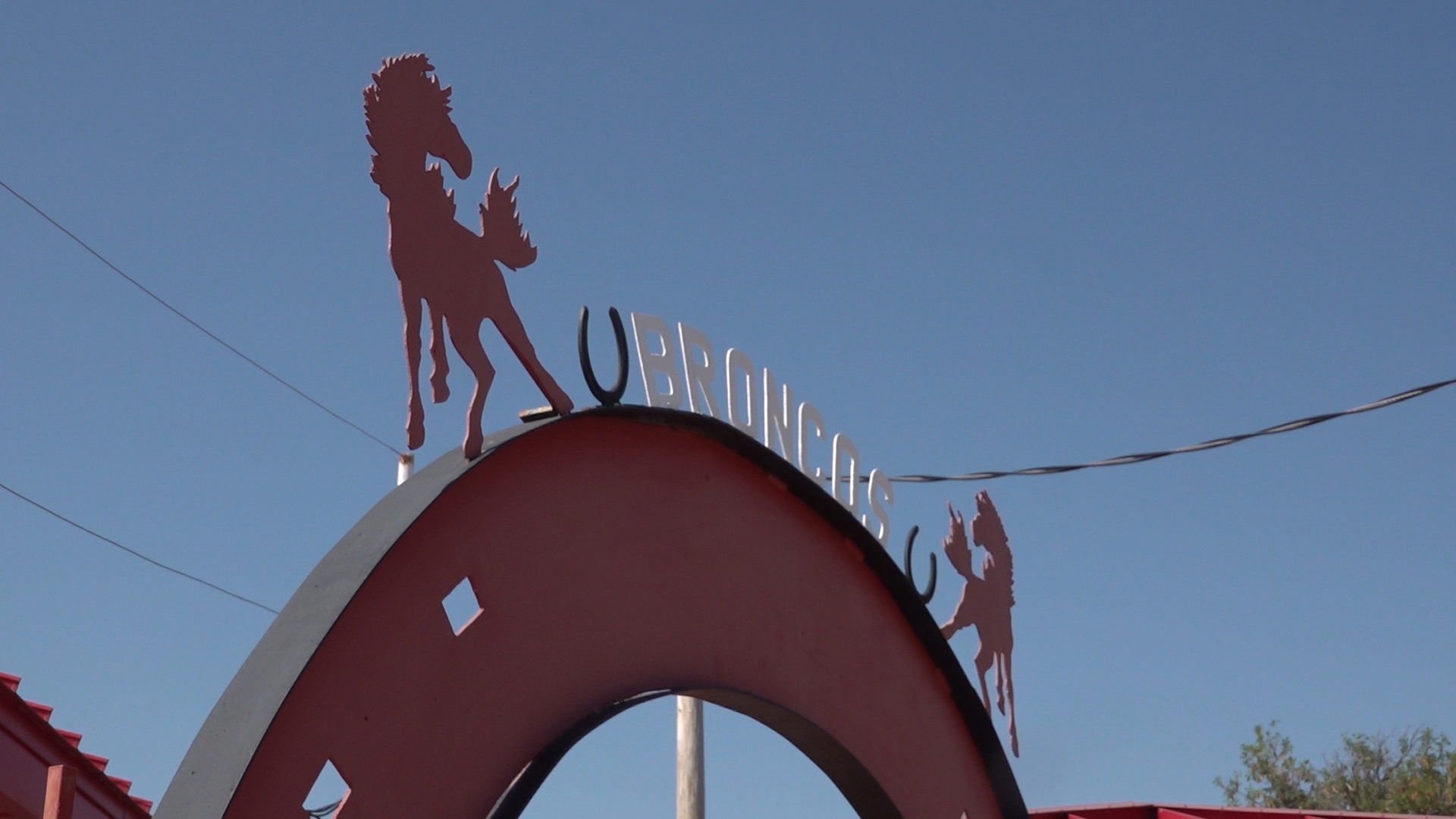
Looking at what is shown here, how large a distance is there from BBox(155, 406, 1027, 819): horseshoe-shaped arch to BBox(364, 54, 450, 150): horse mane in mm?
1332

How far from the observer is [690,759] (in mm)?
12945

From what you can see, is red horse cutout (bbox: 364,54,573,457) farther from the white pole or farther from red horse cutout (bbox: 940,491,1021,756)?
the white pole

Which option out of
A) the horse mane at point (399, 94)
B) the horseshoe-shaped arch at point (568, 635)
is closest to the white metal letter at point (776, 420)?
the horseshoe-shaped arch at point (568, 635)

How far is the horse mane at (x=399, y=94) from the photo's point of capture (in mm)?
6055

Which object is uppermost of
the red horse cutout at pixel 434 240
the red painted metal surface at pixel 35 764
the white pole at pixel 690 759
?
the red horse cutout at pixel 434 240

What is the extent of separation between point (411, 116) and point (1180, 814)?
31.4 feet

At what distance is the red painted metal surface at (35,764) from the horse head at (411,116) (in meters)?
3.18

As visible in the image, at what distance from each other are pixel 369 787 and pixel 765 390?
12.8 ft

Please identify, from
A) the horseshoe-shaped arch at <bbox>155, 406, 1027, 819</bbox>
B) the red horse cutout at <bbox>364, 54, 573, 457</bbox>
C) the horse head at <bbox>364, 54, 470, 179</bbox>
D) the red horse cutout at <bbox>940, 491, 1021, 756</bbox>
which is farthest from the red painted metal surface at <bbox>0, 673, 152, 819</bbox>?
the red horse cutout at <bbox>940, 491, 1021, 756</bbox>

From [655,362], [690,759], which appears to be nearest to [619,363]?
[655,362]

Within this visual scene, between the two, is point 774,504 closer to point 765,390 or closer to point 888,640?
point 765,390

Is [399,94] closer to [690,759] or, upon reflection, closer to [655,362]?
[655,362]

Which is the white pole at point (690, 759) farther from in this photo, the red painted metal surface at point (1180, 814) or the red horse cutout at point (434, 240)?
the red horse cutout at point (434, 240)

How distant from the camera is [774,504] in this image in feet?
28.4
